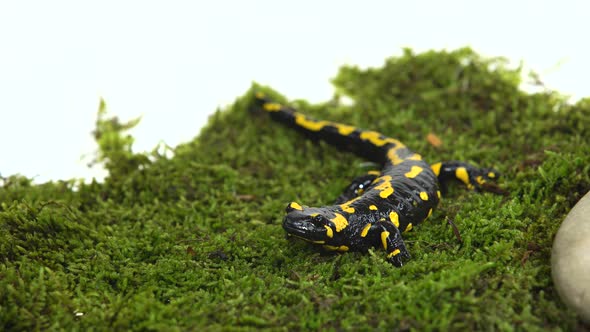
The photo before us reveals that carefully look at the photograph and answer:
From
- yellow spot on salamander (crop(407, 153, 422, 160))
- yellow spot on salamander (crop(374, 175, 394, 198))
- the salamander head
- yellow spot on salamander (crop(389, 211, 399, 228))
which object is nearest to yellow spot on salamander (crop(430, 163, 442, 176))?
yellow spot on salamander (crop(407, 153, 422, 160))

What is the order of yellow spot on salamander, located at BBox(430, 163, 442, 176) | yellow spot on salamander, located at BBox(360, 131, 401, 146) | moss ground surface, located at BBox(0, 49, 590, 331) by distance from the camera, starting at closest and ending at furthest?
moss ground surface, located at BBox(0, 49, 590, 331), yellow spot on salamander, located at BBox(430, 163, 442, 176), yellow spot on salamander, located at BBox(360, 131, 401, 146)

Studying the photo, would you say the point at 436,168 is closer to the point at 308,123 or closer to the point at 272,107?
the point at 308,123

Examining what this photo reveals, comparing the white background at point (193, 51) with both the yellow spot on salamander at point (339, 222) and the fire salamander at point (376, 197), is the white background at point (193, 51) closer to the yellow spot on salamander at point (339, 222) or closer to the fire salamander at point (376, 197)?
the fire salamander at point (376, 197)

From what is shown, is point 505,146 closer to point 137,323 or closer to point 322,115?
point 322,115

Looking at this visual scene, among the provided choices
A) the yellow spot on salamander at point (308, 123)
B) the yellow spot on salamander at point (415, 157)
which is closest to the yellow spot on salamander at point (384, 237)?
the yellow spot on salamander at point (415, 157)

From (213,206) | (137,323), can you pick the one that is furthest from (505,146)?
(137,323)

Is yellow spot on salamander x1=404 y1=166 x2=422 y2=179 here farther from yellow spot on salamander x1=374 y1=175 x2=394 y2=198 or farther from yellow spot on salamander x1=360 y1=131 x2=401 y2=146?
yellow spot on salamander x1=360 y1=131 x2=401 y2=146
